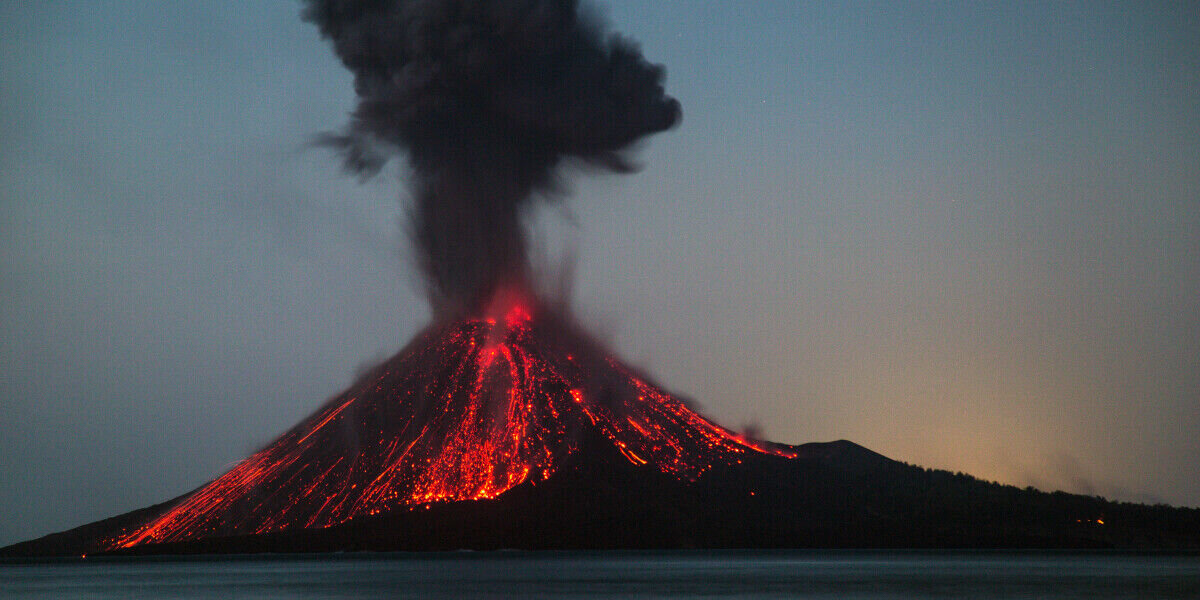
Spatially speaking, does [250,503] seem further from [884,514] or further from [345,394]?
[884,514]

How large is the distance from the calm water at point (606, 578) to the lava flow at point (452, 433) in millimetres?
4741

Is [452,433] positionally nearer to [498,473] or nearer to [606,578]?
[498,473]

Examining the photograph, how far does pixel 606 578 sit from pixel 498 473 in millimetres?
34393

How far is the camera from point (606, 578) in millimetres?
68375

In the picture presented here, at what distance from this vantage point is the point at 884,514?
12162cm

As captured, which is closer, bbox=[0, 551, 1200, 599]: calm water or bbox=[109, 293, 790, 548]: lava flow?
bbox=[0, 551, 1200, 599]: calm water

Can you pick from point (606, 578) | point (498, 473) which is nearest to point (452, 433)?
point (498, 473)

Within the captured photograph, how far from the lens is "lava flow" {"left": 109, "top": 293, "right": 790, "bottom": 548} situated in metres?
98.3

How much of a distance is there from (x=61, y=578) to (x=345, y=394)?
31.7 metres

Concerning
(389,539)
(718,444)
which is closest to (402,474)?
(389,539)

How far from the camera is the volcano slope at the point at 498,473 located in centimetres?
9875

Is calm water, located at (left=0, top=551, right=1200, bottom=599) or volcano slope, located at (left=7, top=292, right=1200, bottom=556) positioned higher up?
volcano slope, located at (left=7, top=292, right=1200, bottom=556)

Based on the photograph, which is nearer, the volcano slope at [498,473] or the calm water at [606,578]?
the calm water at [606,578]

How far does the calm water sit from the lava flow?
15.6 feet
